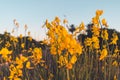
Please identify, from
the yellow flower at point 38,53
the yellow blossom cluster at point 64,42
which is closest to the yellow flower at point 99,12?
the yellow blossom cluster at point 64,42

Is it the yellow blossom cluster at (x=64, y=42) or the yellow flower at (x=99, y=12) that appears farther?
the yellow flower at (x=99, y=12)

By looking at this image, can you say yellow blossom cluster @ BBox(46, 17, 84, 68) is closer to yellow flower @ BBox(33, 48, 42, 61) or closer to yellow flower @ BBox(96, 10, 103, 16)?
yellow flower @ BBox(33, 48, 42, 61)

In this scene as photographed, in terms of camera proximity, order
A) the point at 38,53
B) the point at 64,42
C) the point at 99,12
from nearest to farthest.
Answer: the point at 64,42 < the point at 38,53 < the point at 99,12

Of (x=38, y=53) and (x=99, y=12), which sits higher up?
(x=99, y=12)

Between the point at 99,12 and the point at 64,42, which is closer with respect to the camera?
the point at 64,42

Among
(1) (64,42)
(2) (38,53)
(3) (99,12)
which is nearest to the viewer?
(1) (64,42)

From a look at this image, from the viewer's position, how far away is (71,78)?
15.7 ft

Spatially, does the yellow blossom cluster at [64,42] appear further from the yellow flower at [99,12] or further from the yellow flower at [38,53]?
the yellow flower at [99,12]

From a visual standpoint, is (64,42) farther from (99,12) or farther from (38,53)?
(99,12)

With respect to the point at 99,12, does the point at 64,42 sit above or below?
below

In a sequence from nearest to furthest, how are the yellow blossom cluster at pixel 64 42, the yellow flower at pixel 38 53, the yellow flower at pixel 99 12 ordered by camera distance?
the yellow blossom cluster at pixel 64 42
the yellow flower at pixel 38 53
the yellow flower at pixel 99 12

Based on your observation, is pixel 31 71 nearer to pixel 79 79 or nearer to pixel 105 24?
pixel 79 79

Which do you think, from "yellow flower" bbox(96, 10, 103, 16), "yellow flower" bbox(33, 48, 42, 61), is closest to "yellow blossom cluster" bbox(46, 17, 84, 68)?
"yellow flower" bbox(33, 48, 42, 61)

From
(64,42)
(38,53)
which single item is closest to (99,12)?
(38,53)
